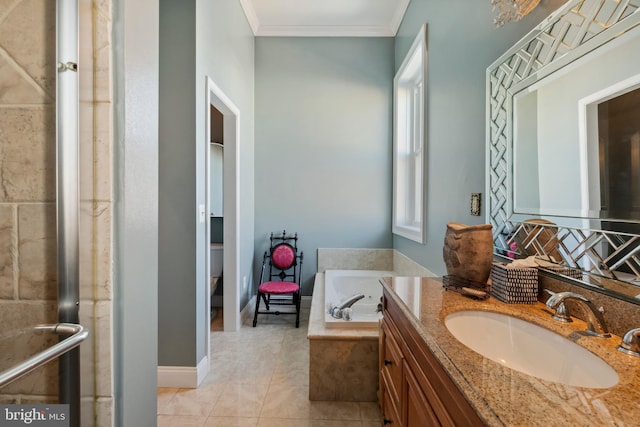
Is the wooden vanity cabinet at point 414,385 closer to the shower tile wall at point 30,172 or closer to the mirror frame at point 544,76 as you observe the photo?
the mirror frame at point 544,76

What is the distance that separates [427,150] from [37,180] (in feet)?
7.59

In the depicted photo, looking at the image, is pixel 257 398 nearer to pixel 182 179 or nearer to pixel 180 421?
pixel 180 421

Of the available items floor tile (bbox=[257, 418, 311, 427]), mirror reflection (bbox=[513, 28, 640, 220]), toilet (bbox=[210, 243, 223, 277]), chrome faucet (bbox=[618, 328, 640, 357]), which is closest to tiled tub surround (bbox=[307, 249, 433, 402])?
floor tile (bbox=[257, 418, 311, 427])

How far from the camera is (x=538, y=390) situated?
0.55 meters

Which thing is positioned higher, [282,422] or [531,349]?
[531,349]

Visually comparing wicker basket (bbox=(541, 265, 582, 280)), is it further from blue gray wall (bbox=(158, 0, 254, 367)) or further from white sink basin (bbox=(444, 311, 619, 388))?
blue gray wall (bbox=(158, 0, 254, 367))

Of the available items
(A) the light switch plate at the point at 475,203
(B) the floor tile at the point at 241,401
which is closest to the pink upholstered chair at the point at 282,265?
(B) the floor tile at the point at 241,401

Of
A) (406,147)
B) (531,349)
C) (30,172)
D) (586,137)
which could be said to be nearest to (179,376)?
(30,172)

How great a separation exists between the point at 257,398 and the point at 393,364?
1096 mm

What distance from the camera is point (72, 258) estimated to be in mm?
655

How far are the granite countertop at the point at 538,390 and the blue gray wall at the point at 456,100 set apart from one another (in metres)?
0.92

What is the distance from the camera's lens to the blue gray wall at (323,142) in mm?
3519

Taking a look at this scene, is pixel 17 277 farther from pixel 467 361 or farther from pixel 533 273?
pixel 533 273

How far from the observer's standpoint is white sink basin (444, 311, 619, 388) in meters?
0.70
